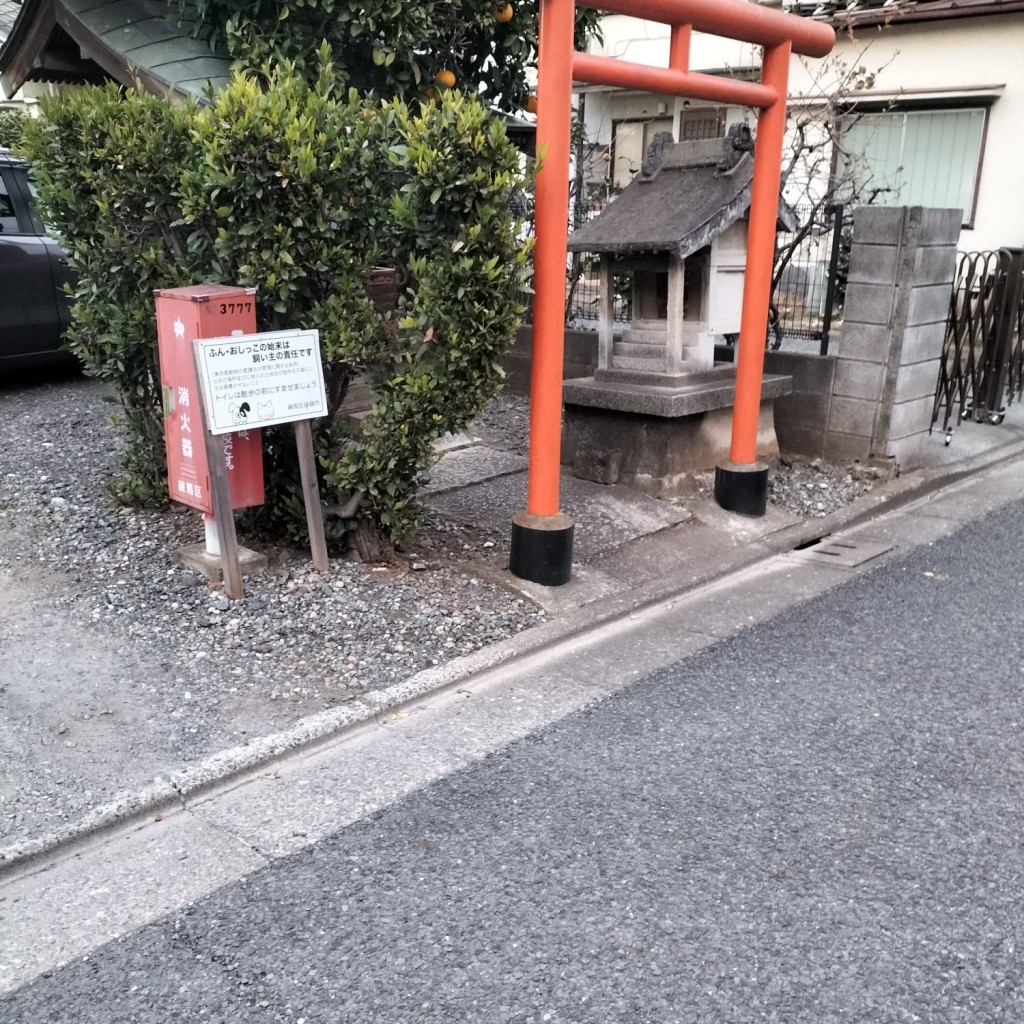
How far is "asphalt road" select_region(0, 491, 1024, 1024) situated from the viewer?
2383 mm

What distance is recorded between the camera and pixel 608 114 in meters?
15.4

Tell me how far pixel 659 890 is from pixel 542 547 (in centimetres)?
225

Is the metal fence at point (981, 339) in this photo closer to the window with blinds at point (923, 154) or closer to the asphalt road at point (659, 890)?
the window with blinds at point (923, 154)

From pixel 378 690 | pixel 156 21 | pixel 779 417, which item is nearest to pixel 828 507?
pixel 779 417

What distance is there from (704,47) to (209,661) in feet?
43.1

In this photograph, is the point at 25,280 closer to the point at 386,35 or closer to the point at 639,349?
the point at 386,35

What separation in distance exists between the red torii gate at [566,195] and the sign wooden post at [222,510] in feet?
4.49

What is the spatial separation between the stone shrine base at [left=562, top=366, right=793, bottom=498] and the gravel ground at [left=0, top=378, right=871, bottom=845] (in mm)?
1295

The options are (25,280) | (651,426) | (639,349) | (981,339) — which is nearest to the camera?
(651,426)

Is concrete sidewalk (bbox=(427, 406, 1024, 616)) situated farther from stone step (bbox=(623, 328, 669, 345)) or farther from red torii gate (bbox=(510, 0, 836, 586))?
stone step (bbox=(623, 328, 669, 345))

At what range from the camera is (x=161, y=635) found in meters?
4.10

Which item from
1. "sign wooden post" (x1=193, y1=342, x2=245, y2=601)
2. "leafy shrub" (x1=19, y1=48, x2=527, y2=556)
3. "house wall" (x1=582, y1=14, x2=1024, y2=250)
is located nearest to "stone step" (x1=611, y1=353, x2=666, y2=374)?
"leafy shrub" (x1=19, y1=48, x2=527, y2=556)

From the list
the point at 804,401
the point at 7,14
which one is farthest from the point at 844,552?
the point at 7,14

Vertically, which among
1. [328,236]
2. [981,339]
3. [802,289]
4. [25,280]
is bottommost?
[981,339]
